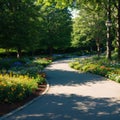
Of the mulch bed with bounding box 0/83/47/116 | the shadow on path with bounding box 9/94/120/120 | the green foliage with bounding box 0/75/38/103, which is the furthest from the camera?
the green foliage with bounding box 0/75/38/103

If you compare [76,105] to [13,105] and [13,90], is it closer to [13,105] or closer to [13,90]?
[13,105]

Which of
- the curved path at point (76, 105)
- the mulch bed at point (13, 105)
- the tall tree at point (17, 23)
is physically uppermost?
the tall tree at point (17, 23)

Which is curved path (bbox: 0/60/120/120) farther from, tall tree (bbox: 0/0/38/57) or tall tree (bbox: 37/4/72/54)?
tall tree (bbox: 37/4/72/54)

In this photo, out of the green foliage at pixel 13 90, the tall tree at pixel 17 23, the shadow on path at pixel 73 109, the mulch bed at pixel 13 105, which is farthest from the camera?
the tall tree at pixel 17 23

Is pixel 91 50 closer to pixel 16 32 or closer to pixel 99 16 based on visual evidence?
pixel 99 16

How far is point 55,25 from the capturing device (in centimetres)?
5997

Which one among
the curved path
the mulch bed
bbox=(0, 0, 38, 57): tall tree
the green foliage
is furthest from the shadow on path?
bbox=(0, 0, 38, 57): tall tree

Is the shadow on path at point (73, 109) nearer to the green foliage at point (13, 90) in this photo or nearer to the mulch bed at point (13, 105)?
the mulch bed at point (13, 105)

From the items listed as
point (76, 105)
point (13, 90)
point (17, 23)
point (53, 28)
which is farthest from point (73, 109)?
point (53, 28)

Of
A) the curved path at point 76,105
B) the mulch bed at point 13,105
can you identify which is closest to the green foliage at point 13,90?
the mulch bed at point 13,105

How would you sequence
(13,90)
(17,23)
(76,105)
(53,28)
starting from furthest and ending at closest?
(53,28), (17,23), (13,90), (76,105)

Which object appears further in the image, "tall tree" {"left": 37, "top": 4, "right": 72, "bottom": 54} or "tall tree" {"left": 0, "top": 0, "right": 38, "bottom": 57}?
→ "tall tree" {"left": 37, "top": 4, "right": 72, "bottom": 54}

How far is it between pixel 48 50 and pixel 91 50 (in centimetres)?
1218

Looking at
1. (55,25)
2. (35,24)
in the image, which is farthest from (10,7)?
(55,25)
